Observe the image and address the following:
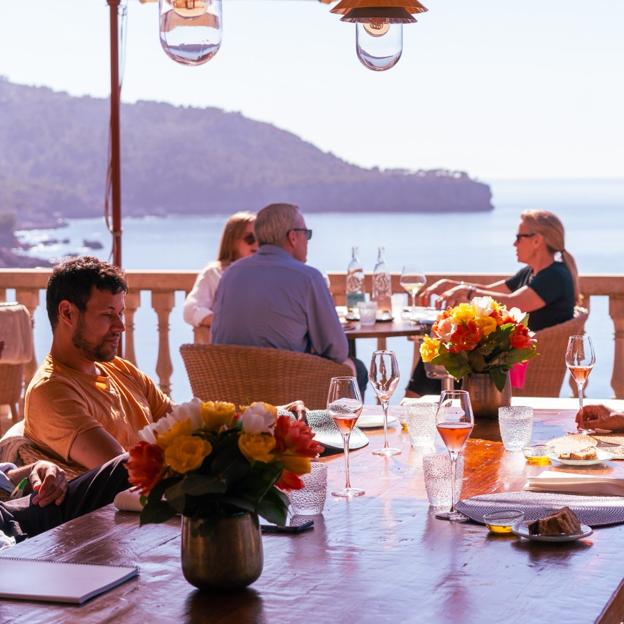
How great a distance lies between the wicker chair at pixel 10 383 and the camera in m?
5.95

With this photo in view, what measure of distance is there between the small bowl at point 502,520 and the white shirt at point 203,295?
3990 mm

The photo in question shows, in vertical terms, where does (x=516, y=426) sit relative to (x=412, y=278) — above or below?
below

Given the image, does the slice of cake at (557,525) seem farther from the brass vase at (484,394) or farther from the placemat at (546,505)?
the brass vase at (484,394)

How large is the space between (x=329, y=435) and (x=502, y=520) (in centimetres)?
99

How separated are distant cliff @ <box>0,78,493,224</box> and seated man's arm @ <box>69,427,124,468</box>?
50.6ft

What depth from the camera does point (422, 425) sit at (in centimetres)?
290

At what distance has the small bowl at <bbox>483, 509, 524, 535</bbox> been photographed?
2.08 meters

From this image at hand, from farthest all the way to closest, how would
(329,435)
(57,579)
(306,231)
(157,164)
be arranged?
(157,164) < (306,231) < (329,435) < (57,579)

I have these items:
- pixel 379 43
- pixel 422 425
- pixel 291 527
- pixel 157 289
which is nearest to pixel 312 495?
pixel 291 527

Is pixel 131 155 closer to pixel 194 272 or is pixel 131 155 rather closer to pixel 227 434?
pixel 194 272

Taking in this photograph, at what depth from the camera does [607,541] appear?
204 cm

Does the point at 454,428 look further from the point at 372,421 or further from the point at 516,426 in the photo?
the point at 372,421

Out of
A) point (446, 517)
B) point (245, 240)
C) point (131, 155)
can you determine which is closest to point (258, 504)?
point (446, 517)

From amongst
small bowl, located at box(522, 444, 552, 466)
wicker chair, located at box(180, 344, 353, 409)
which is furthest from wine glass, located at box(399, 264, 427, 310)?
small bowl, located at box(522, 444, 552, 466)
